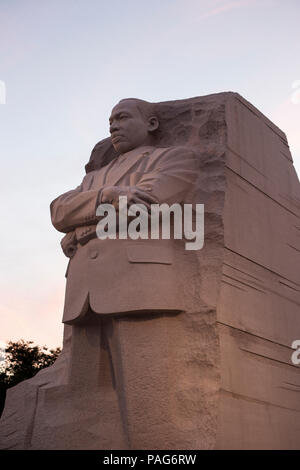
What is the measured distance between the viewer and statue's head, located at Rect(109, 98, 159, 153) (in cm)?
571

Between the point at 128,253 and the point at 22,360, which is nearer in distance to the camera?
the point at 128,253

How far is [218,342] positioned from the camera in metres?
4.51

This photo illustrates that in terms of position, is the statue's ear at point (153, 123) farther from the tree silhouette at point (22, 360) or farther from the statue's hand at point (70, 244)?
the tree silhouette at point (22, 360)

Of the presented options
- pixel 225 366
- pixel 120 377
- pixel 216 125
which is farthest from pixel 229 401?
pixel 216 125

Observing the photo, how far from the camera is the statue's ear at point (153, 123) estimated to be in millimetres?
5832

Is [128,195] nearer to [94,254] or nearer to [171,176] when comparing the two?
[171,176]

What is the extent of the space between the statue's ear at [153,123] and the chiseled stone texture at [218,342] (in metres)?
0.10

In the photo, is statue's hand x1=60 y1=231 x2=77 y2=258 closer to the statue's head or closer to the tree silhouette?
the statue's head

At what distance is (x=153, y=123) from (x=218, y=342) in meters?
2.44


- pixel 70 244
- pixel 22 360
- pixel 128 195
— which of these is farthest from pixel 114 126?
pixel 22 360

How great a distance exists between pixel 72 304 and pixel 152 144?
190 centimetres

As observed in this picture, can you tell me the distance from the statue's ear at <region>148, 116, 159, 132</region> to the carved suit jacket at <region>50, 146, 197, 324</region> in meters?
0.35

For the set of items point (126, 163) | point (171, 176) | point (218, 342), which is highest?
point (126, 163)

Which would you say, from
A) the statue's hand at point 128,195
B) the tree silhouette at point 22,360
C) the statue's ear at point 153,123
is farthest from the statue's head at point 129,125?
the tree silhouette at point 22,360
